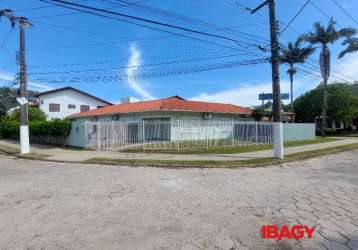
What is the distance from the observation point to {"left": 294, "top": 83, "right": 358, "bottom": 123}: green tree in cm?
3488

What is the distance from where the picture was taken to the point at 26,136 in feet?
53.0

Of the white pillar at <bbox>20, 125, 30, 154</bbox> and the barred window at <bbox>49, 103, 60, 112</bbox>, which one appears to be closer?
the white pillar at <bbox>20, 125, 30, 154</bbox>

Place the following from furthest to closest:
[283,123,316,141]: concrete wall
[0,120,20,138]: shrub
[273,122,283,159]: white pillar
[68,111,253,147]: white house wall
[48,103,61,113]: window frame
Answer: [48,103,61,113]: window frame
[0,120,20,138]: shrub
[283,123,316,141]: concrete wall
[68,111,253,147]: white house wall
[273,122,283,159]: white pillar

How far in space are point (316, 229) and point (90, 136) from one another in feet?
51.0

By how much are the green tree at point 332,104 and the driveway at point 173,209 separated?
29951mm

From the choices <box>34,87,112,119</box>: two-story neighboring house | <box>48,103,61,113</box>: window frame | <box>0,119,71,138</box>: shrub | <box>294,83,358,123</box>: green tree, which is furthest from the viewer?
<box>48,103,61,113</box>: window frame

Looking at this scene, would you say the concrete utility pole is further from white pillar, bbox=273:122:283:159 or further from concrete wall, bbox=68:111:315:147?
white pillar, bbox=273:122:283:159

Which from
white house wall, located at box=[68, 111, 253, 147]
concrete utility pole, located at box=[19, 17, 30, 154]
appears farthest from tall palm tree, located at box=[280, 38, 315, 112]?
concrete utility pole, located at box=[19, 17, 30, 154]

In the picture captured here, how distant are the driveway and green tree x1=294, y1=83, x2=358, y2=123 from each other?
98.3 feet

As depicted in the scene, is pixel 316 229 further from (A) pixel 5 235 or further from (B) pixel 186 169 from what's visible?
(B) pixel 186 169

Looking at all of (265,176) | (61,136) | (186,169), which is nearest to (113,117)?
(61,136)

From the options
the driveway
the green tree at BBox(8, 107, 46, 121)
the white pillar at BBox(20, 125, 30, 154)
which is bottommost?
the driveway

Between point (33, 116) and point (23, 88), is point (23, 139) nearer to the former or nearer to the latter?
point (23, 88)

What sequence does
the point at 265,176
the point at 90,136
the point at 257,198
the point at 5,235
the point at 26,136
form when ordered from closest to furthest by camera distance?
the point at 5,235
the point at 257,198
the point at 265,176
the point at 26,136
the point at 90,136
